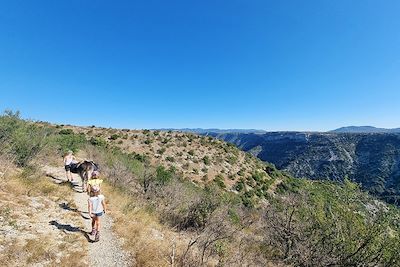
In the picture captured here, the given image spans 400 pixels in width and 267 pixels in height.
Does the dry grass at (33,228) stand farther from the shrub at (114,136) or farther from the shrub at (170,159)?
the shrub at (114,136)

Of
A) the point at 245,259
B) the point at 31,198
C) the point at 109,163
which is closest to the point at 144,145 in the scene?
the point at 109,163

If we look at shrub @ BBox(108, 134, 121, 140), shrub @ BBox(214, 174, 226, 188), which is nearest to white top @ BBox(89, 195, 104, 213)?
shrub @ BBox(214, 174, 226, 188)

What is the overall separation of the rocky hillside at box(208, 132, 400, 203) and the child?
229ft

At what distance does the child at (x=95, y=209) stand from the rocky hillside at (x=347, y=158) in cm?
6994

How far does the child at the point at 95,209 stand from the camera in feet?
27.4

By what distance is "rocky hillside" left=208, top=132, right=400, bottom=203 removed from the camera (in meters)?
78.0

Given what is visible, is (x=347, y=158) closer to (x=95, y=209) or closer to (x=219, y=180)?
(x=219, y=180)

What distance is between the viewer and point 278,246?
412 inches

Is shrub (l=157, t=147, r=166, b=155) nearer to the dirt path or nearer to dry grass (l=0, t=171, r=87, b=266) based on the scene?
dry grass (l=0, t=171, r=87, b=266)

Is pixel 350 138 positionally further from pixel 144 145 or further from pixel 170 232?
pixel 170 232

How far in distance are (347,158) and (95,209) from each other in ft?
308

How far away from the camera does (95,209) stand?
8398 mm

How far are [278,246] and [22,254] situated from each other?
25.4ft

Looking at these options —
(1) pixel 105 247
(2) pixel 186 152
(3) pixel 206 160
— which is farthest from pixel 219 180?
(1) pixel 105 247
